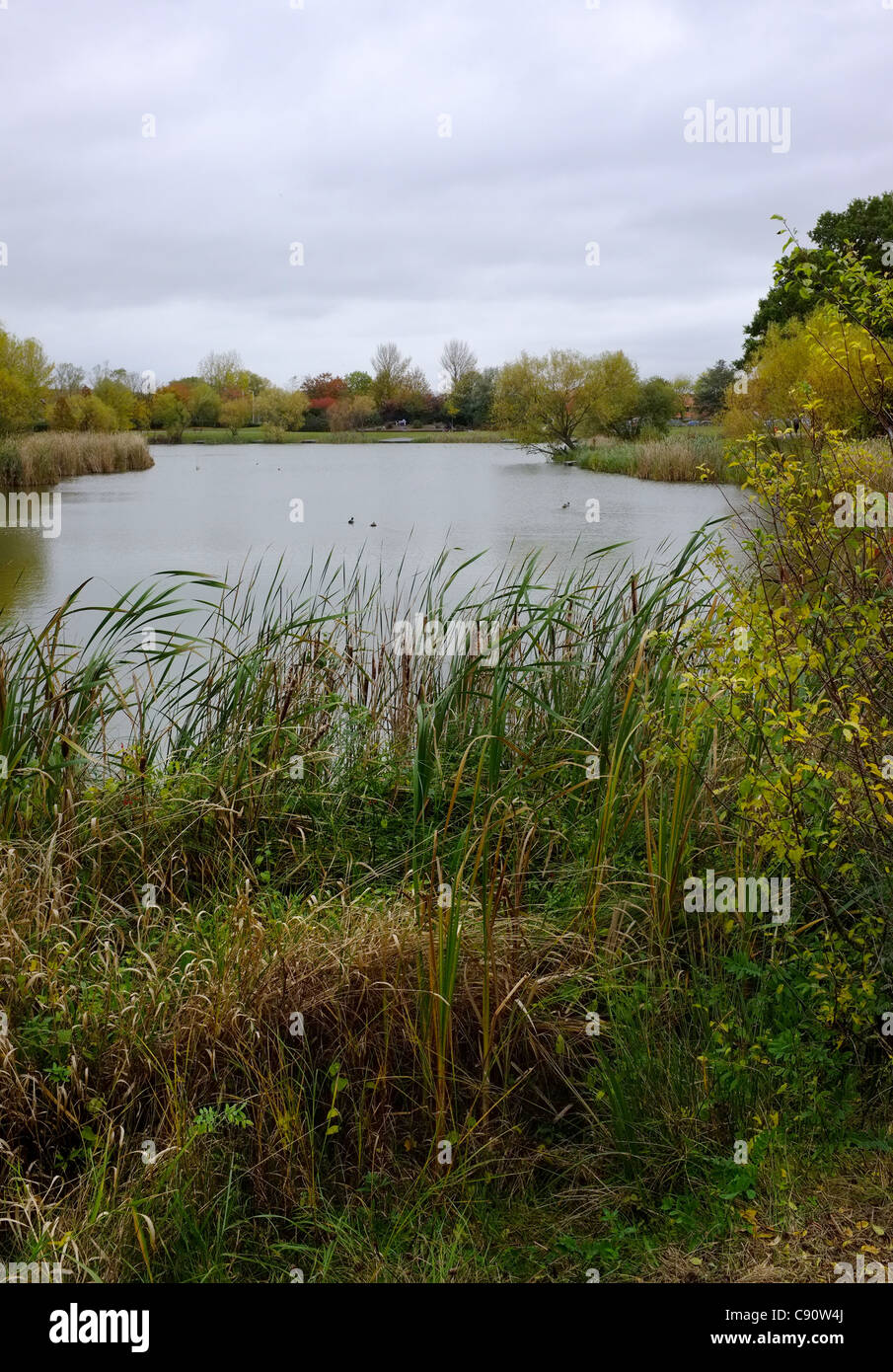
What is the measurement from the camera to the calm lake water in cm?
1184

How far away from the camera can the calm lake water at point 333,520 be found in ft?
38.9

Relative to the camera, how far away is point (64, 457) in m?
23.9

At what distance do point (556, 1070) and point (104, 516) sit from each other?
16452 millimetres

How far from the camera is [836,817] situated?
2533 millimetres

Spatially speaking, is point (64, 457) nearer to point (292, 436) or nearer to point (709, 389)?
point (292, 436)

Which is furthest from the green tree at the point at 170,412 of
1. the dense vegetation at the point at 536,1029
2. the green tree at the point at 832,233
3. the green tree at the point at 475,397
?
the dense vegetation at the point at 536,1029

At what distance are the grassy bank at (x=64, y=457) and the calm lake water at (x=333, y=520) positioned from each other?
0.45m

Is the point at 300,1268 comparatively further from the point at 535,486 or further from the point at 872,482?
the point at 535,486

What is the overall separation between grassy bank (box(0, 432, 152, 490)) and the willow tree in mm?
12497

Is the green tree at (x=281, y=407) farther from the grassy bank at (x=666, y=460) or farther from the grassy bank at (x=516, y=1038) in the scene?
the grassy bank at (x=516, y=1038)

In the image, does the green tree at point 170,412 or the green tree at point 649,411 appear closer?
the green tree at point 170,412

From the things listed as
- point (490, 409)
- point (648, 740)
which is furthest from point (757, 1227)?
point (490, 409)

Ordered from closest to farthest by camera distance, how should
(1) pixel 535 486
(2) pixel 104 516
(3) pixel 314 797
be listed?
(3) pixel 314 797 → (2) pixel 104 516 → (1) pixel 535 486

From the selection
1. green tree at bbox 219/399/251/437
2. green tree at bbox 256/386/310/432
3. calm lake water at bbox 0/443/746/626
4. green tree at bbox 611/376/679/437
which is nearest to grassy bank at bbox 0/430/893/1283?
calm lake water at bbox 0/443/746/626
